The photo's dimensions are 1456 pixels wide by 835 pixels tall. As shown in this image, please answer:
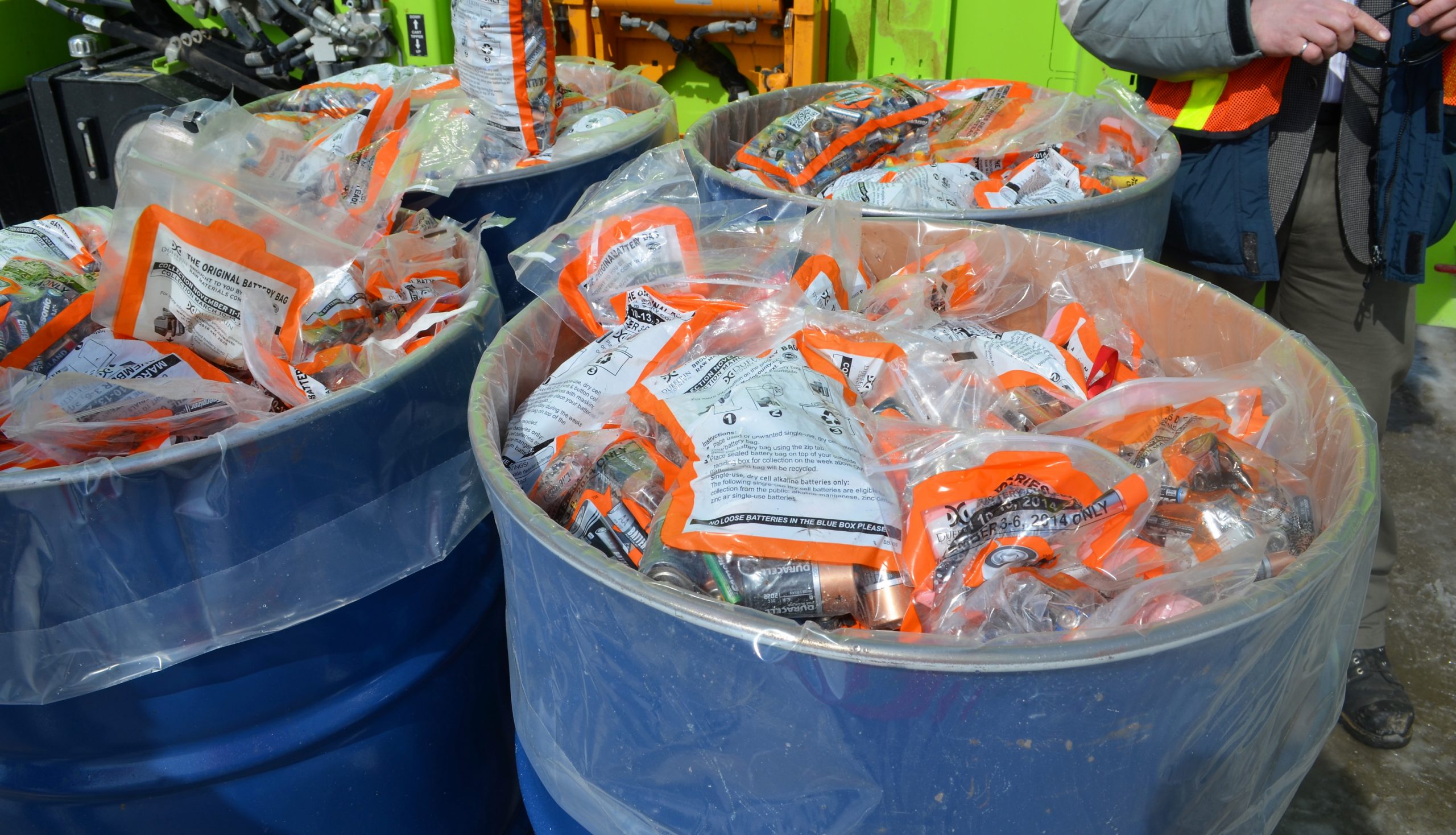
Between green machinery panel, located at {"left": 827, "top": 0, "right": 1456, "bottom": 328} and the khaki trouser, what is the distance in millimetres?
946

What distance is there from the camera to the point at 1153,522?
2.85ft

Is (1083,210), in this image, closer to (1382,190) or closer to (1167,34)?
(1167,34)

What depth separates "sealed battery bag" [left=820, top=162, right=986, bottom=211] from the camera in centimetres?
149

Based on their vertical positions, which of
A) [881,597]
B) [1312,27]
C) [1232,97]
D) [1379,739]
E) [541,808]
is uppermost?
[1312,27]

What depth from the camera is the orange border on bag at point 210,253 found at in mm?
1133

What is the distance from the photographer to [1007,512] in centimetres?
82

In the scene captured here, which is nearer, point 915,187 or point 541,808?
point 541,808

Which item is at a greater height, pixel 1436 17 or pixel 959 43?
pixel 1436 17

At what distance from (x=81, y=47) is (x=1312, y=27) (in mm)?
2779

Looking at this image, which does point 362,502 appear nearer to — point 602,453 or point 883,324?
point 602,453

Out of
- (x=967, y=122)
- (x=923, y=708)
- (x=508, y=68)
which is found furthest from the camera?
(x=967, y=122)

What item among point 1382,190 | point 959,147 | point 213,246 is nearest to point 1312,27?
point 1382,190

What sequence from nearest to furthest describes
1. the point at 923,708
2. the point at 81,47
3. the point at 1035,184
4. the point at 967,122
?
1. the point at 923,708
2. the point at 1035,184
3. the point at 967,122
4. the point at 81,47

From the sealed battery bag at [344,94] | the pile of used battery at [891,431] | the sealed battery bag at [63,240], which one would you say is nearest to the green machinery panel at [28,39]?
the sealed battery bag at [344,94]
